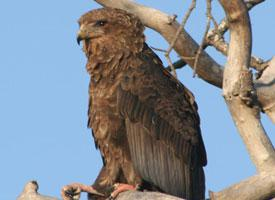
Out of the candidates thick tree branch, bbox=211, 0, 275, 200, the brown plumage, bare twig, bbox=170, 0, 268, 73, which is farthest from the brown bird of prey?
thick tree branch, bbox=211, 0, 275, 200

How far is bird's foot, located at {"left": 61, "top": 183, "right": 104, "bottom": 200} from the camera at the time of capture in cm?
705

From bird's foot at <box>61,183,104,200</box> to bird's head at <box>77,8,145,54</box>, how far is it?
4.80 ft

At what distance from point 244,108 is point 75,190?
2.01m

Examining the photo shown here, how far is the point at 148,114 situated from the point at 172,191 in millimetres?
821

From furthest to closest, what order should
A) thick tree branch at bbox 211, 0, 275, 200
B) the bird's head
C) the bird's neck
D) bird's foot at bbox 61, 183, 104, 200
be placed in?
the bird's head → the bird's neck → bird's foot at bbox 61, 183, 104, 200 → thick tree branch at bbox 211, 0, 275, 200

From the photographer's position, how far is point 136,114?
7500 millimetres

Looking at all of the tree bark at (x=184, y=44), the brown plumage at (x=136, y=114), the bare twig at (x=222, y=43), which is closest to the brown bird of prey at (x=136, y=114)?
the brown plumage at (x=136, y=114)

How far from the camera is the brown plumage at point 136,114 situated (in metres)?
7.43

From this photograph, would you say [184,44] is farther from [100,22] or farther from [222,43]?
[100,22]

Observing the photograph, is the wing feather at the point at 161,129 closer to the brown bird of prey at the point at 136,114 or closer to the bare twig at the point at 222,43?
the brown bird of prey at the point at 136,114

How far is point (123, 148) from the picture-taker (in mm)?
7441

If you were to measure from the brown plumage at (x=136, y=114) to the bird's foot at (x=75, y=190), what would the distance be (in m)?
0.11

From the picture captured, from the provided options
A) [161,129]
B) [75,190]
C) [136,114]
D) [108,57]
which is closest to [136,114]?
[136,114]

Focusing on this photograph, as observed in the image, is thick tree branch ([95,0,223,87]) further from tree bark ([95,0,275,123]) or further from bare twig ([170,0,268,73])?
bare twig ([170,0,268,73])
